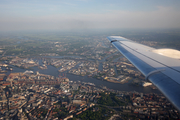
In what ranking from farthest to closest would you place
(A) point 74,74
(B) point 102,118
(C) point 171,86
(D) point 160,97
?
(A) point 74,74
(D) point 160,97
(B) point 102,118
(C) point 171,86

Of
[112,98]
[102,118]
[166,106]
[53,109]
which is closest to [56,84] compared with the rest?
[53,109]

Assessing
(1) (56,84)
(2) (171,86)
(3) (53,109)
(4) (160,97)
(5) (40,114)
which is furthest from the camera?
(1) (56,84)

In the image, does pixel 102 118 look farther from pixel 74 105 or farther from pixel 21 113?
pixel 21 113

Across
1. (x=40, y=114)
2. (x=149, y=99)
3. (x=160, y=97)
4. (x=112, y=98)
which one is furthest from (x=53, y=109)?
(x=160, y=97)

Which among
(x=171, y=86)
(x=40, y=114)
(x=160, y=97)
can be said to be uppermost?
(x=171, y=86)

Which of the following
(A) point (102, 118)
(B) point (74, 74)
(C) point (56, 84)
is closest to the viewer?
(A) point (102, 118)

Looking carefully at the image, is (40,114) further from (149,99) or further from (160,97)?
(160,97)

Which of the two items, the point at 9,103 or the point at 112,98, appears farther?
the point at 112,98

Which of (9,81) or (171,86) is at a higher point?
(171,86)

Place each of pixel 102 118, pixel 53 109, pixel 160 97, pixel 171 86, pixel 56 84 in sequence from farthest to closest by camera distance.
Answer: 1. pixel 56 84
2. pixel 160 97
3. pixel 53 109
4. pixel 102 118
5. pixel 171 86

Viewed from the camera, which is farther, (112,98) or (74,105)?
(112,98)
